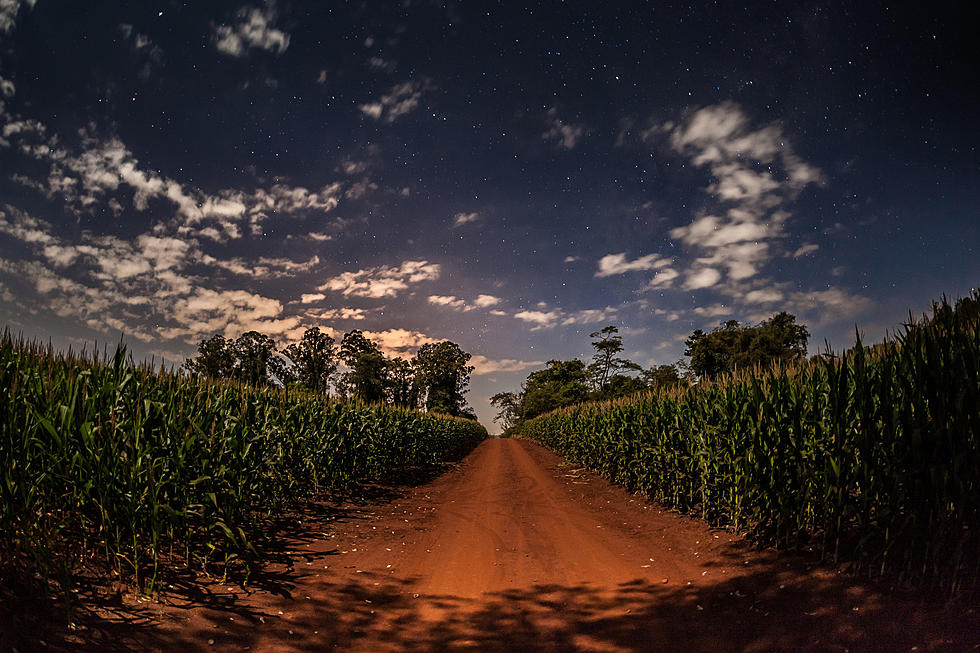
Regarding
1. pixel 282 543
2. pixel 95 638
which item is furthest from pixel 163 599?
pixel 282 543

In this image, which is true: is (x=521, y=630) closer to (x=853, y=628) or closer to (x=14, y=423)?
(x=853, y=628)

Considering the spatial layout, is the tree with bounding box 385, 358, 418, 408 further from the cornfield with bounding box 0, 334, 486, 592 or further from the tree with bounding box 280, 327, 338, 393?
the cornfield with bounding box 0, 334, 486, 592

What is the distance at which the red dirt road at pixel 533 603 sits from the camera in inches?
139

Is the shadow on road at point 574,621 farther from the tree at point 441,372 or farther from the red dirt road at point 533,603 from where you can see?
the tree at point 441,372

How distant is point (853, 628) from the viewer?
355cm

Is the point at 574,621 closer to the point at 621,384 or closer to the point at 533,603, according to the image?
the point at 533,603

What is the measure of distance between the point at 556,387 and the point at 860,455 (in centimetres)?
7442

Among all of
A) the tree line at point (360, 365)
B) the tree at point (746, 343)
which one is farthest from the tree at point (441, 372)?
the tree at point (746, 343)

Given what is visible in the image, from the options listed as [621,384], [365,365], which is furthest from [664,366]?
[365,365]

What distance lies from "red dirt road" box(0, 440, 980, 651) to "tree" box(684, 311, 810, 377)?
154ft

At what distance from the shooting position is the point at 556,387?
255 ft

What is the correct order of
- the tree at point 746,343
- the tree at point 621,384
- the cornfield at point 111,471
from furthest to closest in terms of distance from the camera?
the tree at point 621,384
the tree at point 746,343
the cornfield at point 111,471

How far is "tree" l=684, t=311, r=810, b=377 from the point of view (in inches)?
1964

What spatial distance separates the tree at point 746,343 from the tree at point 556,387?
1777 centimetres
